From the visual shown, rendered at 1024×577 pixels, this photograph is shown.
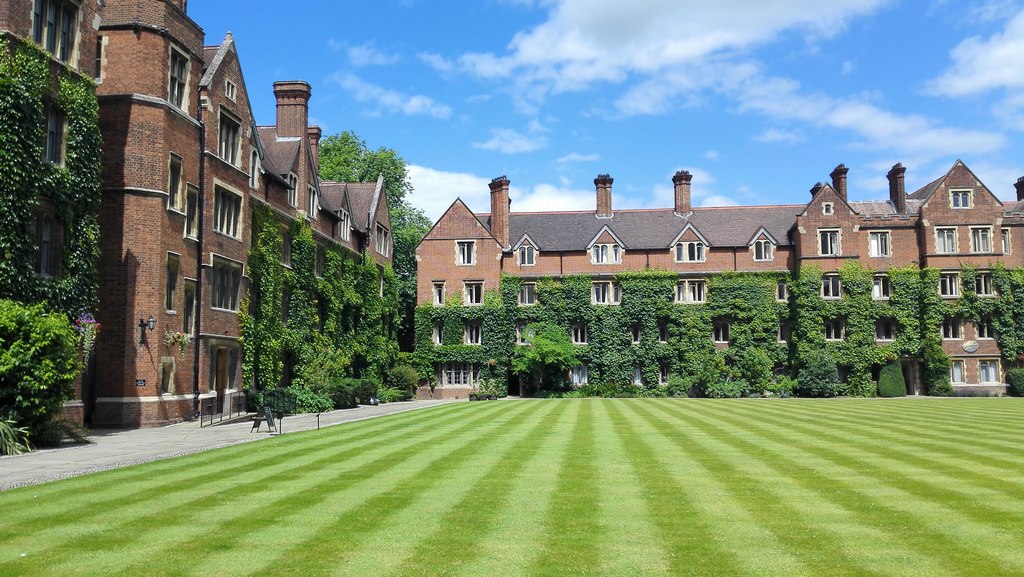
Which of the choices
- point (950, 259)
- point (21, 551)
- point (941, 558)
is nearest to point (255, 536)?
point (21, 551)

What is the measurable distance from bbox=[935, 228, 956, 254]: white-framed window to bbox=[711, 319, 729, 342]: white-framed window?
14.8 metres

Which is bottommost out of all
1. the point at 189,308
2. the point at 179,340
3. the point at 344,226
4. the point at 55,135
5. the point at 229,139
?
the point at 179,340

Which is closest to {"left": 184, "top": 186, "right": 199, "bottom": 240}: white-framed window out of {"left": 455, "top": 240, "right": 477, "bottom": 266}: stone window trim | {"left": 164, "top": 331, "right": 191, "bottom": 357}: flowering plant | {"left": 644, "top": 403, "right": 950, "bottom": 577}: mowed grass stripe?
{"left": 164, "top": 331, "right": 191, "bottom": 357}: flowering plant

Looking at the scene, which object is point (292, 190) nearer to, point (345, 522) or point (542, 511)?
point (345, 522)

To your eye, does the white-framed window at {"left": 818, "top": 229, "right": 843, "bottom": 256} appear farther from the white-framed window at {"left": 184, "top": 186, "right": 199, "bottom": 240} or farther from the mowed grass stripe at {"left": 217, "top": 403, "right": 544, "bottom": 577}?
the mowed grass stripe at {"left": 217, "top": 403, "right": 544, "bottom": 577}

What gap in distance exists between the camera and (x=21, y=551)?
26.5 feet

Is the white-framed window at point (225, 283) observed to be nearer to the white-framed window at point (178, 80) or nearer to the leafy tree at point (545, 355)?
the white-framed window at point (178, 80)

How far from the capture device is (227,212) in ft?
103

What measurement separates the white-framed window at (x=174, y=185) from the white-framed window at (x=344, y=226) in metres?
17.9

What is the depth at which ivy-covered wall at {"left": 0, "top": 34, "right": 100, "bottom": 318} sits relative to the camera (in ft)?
65.2

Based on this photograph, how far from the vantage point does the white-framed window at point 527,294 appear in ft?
182

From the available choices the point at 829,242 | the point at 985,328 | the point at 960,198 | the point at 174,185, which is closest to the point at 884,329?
the point at 985,328

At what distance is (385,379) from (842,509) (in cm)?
4308

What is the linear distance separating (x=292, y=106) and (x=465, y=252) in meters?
17.4
